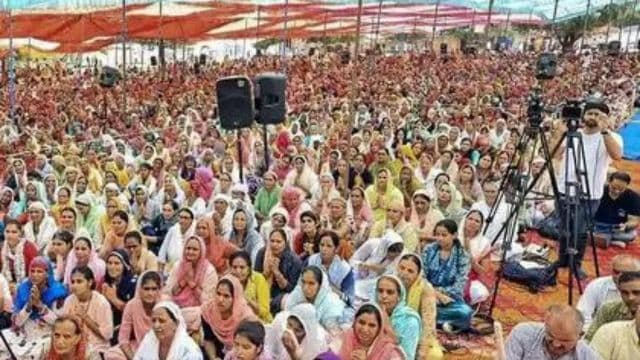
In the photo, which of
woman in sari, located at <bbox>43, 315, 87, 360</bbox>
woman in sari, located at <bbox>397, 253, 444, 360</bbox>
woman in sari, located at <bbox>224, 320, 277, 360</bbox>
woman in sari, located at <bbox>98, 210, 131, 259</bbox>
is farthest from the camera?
woman in sari, located at <bbox>98, 210, 131, 259</bbox>

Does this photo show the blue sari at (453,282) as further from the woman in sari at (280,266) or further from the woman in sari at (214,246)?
the woman in sari at (214,246)

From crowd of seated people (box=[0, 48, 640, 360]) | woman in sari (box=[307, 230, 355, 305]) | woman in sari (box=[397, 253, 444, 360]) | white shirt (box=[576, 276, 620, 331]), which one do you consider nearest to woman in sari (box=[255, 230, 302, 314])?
crowd of seated people (box=[0, 48, 640, 360])

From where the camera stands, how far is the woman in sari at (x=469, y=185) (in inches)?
250

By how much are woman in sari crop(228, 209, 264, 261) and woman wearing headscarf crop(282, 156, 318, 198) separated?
58.3 inches

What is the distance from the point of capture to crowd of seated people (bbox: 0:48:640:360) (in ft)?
11.1

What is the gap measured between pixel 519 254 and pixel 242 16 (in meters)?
9.63

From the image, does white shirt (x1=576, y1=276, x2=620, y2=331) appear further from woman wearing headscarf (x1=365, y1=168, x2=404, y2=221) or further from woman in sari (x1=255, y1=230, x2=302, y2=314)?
woman wearing headscarf (x1=365, y1=168, x2=404, y2=221)

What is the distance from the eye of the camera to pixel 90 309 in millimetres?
3855

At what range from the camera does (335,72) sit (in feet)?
57.6

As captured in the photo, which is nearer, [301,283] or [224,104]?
[301,283]

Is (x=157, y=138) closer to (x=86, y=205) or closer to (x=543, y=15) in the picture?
(x=86, y=205)

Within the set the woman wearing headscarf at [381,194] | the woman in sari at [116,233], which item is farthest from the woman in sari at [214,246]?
the woman wearing headscarf at [381,194]

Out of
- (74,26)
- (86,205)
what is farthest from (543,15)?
(86,205)

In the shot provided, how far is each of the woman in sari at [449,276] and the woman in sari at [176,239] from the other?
161 centimetres
